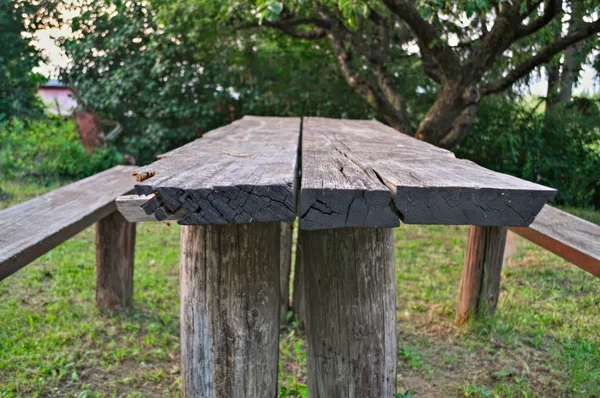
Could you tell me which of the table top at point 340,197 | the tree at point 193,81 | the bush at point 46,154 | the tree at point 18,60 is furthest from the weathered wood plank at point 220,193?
the tree at point 18,60

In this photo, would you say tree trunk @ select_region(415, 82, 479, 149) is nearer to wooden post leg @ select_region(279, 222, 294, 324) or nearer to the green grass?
the green grass

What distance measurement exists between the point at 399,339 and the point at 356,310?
1.93 meters

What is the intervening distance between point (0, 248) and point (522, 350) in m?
2.83

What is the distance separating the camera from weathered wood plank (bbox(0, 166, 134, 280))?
6.91 ft

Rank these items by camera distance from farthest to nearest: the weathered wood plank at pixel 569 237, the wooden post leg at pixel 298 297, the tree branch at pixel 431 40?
the tree branch at pixel 431 40, the wooden post leg at pixel 298 297, the weathered wood plank at pixel 569 237

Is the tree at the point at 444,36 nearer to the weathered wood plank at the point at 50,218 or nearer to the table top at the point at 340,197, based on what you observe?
the weathered wood plank at the point at 50,218

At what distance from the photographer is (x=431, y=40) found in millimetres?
6070

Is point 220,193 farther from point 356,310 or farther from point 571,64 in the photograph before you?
point 571,64

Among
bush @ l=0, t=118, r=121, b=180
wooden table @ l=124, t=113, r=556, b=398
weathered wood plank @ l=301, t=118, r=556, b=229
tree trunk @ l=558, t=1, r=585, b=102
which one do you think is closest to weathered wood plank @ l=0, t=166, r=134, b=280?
wooden table @ l=124, t=113, r=556, b=398

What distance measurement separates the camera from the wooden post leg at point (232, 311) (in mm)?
1884

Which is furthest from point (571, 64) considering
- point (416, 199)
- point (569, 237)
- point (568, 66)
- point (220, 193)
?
point (220, 193)

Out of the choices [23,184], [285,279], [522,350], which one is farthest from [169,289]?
[23,184]

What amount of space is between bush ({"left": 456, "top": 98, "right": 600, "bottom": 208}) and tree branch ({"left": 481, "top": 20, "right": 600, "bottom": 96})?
7.97ft

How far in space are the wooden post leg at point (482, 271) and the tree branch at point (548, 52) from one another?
2715mm
